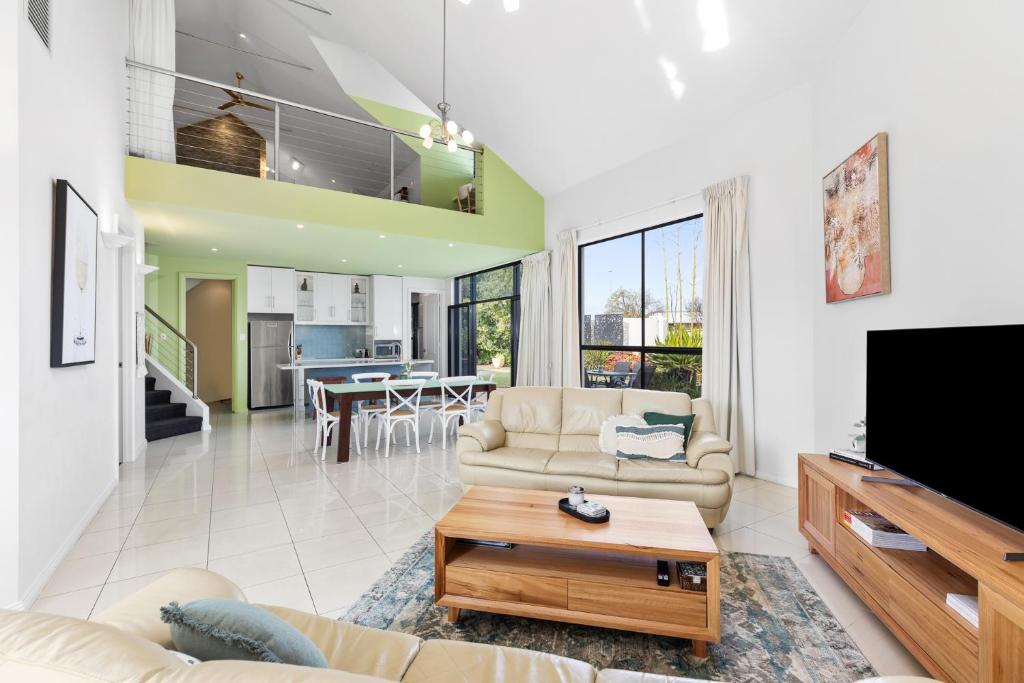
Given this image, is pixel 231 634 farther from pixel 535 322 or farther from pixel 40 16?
pixel 535 322

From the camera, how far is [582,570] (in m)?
2.01

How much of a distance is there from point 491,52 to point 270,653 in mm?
5401

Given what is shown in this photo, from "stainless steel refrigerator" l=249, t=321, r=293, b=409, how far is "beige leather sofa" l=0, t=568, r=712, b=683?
7.56 meters

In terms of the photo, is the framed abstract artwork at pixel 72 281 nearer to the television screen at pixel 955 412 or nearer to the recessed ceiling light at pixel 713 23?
the television screen at pixel 955 412

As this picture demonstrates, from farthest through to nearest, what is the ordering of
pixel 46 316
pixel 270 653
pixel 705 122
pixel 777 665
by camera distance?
pixel 705 122
pixel 46 316
pixel 777 665
pixel 270 653

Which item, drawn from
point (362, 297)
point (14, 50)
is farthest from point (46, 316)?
point (362, 297)

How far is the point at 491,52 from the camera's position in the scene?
4.93 m

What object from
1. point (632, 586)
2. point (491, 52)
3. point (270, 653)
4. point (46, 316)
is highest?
point (491, 52)

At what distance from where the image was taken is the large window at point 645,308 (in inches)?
196

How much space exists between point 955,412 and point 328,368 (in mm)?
8425

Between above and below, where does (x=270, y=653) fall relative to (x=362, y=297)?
below

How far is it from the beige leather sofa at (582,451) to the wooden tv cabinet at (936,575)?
0.65 meters

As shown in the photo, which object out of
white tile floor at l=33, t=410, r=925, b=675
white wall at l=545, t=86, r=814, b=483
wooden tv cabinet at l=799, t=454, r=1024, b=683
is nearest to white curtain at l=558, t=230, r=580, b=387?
white wall at l=545, t=86, r=814, b=483

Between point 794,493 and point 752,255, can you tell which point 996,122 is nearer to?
point 752,255
